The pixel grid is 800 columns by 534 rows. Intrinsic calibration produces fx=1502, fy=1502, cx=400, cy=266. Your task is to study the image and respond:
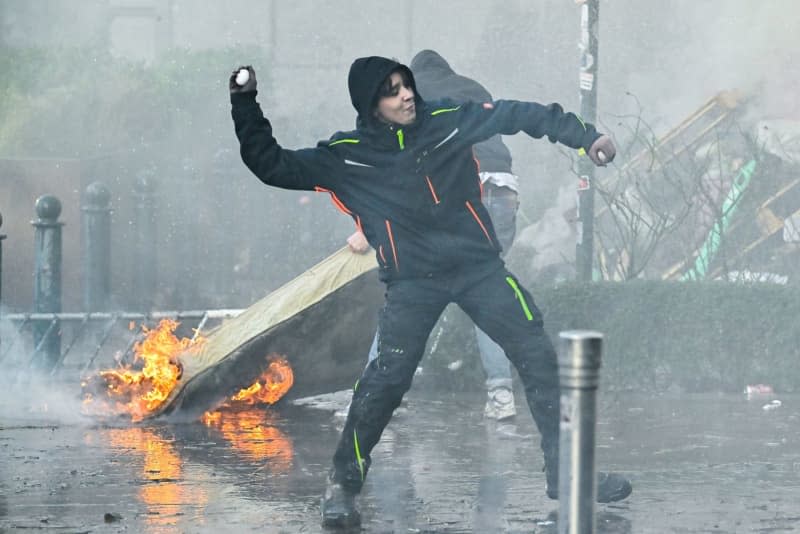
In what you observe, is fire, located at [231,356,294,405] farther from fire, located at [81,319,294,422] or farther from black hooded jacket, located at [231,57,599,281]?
black hooded jacket, located at [231,57,599,281]

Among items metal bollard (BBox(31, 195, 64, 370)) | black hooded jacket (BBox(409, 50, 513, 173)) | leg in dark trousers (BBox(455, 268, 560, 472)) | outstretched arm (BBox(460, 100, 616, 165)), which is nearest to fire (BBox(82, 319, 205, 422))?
metal bollard (BBox(31, 195, 64, 370))

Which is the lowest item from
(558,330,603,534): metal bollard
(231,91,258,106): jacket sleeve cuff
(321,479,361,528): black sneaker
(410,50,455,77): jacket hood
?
(321,479,361,528): black sneaker

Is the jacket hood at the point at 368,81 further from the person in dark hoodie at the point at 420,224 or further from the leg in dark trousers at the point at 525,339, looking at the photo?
the leg in dark trousers at the point at 525,339

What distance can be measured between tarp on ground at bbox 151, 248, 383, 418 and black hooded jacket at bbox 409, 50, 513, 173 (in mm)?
763

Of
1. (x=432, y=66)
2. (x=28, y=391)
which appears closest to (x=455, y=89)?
(x=432, y=66)

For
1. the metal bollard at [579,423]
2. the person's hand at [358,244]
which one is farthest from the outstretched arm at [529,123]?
the person's hand at [358,244]

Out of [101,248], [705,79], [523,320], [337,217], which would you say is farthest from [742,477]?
[705,79]

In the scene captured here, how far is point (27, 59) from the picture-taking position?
14.5 metres

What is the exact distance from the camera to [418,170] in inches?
206

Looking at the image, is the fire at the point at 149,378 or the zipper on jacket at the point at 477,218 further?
the fire at the point at 149,378

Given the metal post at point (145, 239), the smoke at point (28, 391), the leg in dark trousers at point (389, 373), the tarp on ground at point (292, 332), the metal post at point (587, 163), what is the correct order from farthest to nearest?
the metal post at point (145, 239), the metal post at point (587, 163), the smoke at point (28, 391), the tarp on ground at point (292, 332), the leg in dark trousers at point (389, 373)

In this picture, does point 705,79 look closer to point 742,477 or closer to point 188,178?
point 188,178

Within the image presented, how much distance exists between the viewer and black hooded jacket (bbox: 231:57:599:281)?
5215mm

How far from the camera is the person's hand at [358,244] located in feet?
22.6
